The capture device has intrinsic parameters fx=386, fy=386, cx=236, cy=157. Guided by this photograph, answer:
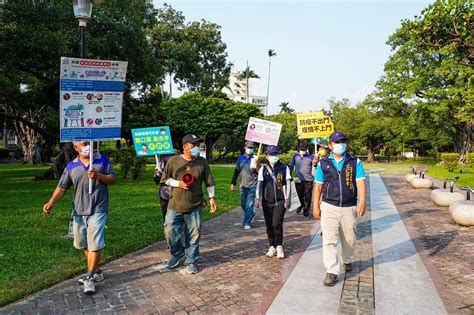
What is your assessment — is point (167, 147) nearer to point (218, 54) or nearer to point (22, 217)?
point (22, 217)

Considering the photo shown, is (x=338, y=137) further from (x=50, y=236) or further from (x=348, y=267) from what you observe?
(x=50, y=236)

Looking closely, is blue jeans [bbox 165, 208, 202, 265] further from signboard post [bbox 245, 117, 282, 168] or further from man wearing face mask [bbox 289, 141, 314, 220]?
man wearing face mask [bbox 289, 141, 314, 220]

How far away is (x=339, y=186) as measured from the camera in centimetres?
503

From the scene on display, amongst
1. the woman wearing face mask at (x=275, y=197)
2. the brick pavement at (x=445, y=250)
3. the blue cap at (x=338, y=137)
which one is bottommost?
the brick pavement at (x=445, y=250)

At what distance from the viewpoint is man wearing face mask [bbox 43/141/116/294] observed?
461 cm

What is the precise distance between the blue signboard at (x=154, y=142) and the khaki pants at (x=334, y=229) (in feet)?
14.6

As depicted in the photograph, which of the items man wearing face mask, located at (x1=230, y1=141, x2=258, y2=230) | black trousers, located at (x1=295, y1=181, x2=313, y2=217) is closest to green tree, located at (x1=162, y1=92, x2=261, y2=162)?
black trousers, located at (x1=295, y1=181, x2=313, y2=217)

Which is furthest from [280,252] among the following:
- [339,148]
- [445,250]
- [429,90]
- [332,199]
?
[429,90]

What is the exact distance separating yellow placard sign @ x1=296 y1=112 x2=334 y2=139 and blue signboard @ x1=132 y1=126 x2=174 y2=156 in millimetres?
4206

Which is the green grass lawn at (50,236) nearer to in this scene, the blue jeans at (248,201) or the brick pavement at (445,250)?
the blue jeans at (248,201)

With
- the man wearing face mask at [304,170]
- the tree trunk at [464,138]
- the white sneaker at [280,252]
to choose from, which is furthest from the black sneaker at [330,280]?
the tree trunk at [464,138]

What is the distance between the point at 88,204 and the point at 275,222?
9.31 ft

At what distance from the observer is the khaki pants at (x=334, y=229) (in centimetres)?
493

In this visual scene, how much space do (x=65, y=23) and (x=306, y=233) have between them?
12.8m
